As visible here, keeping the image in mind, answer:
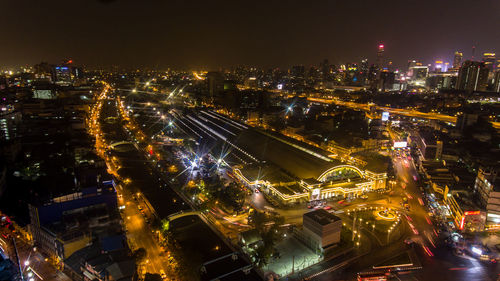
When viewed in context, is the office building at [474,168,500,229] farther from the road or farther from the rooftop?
the road

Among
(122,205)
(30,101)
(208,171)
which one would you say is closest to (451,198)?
(208,171)

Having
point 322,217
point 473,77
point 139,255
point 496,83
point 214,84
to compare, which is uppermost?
point 473,77

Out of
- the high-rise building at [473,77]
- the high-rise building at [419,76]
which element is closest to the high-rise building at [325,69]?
the high-rise building at [419,76]

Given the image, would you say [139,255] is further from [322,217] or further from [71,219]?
[322,217]

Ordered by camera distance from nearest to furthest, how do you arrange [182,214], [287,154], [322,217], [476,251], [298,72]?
[476,251], [322,217], [182,214], [287,154], [298,72]

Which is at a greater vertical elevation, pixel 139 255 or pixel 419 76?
pixel 419 76

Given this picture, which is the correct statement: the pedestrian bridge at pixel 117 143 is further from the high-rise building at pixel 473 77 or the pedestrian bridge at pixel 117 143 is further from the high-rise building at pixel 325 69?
the high-rise building at pixel 325 69

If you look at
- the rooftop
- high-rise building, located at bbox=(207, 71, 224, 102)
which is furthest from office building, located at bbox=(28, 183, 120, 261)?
high-rise building, located at bbox=(207, 71, 224, 102)

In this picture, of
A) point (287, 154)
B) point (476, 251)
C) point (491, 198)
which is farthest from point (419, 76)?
point (476, 251)

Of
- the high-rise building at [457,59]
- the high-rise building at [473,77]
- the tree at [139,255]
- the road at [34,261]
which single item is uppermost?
the high-rise building at [457,59]
